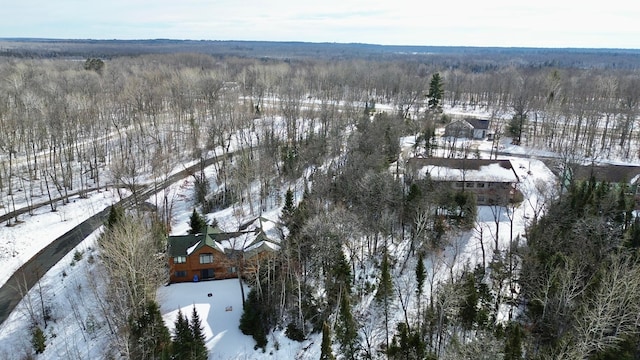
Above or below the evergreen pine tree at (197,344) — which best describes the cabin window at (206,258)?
above

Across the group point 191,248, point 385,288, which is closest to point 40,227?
point 191,248

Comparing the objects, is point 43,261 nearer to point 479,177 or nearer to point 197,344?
point 197,344

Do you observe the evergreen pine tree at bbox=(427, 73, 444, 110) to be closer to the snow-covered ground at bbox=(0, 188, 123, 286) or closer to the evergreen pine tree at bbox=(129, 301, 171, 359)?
the snow-covered ground at bbox=(0, 188, 123, 286)

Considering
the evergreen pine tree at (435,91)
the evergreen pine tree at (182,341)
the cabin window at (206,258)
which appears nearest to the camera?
the evergreen pine tree at (182,341)

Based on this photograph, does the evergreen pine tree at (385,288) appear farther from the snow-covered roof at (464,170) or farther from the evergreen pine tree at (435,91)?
the evergreen pine tree at (435,91)

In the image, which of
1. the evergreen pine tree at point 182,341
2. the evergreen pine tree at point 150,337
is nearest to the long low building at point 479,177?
the evergreen pine tree at point 182,341

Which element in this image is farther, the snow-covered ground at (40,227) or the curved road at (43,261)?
the snow-covered ground at (40,227)

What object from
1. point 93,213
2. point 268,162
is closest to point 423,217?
point 268,162

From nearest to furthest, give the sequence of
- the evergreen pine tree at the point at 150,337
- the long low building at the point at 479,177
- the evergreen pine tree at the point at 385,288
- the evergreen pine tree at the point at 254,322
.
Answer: the evergreen pine tree at the point at 150,337
the evergreen pine tree at the point at 254,322
the evergreen pine tree at the point at 385,288
the long low building at the point at 479,177
